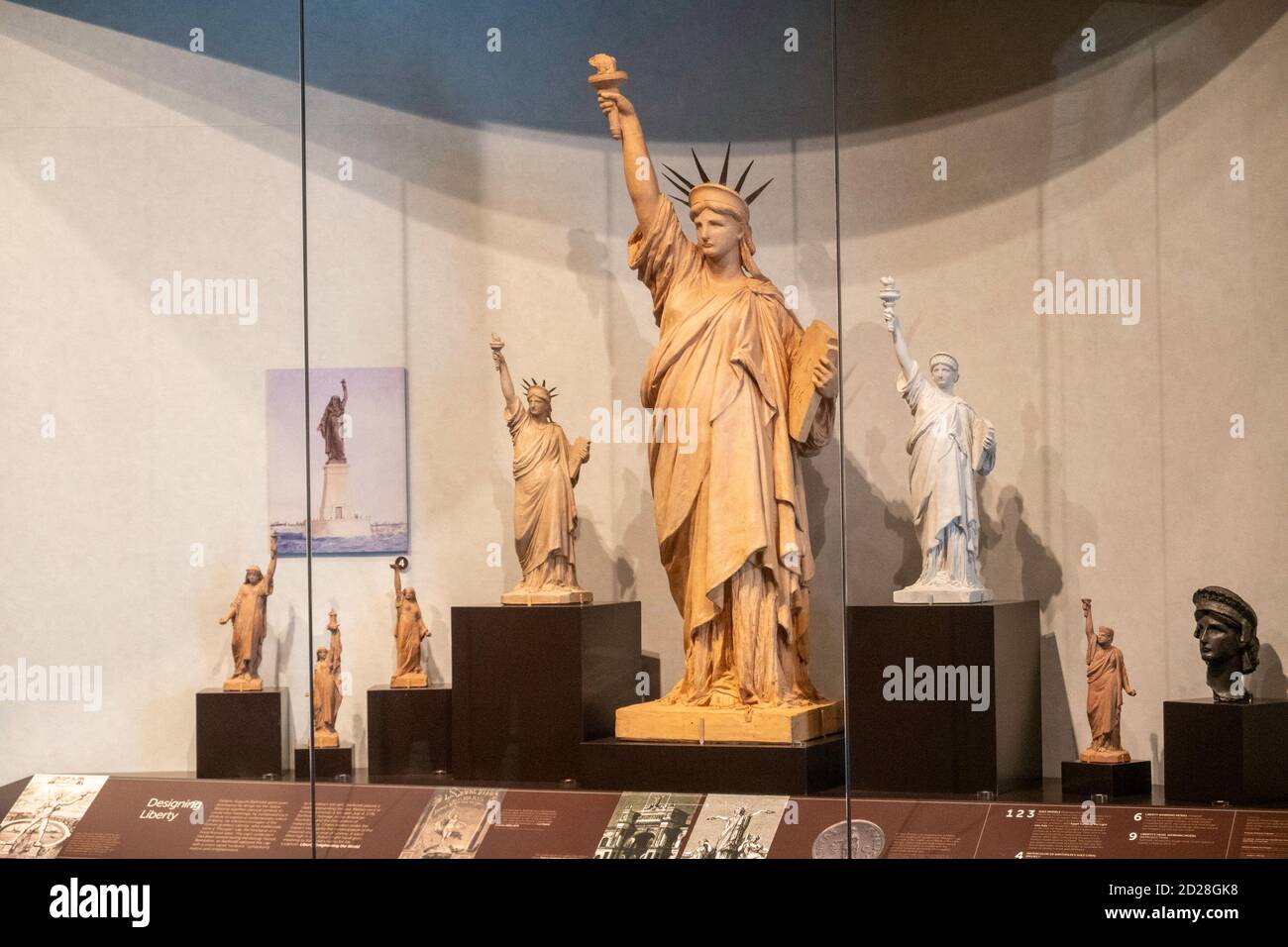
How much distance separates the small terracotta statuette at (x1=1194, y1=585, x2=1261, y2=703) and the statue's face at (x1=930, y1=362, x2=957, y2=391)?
1.09 m

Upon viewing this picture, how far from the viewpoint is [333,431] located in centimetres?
530

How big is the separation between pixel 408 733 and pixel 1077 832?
2.21m

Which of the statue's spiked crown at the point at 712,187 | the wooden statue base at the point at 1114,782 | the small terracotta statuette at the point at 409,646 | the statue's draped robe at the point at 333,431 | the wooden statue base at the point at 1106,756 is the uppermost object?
the statue's spiked crown at the point at 712,187

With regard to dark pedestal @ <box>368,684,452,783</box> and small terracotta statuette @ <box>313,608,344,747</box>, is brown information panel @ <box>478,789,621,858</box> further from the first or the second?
small terracotta statuette @ <box>313,608,344,747</box>

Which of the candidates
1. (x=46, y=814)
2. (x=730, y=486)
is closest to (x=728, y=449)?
(x=730, y=486)

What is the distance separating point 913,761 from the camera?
4801mm

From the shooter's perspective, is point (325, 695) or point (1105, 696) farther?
point (325, 695)

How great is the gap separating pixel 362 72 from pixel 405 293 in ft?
2.65

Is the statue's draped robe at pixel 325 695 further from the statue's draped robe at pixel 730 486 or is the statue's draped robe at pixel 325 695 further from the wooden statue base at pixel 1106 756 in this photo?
the wooden statue base at pixel 1106 756

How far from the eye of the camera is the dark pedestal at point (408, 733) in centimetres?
512

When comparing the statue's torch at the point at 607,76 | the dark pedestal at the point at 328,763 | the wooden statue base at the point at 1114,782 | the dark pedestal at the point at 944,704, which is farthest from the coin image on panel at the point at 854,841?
A: the statue's torch at the point at 607,76

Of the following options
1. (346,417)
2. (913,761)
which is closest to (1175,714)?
(913,761)

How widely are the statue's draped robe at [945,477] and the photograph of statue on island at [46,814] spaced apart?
295 centimetres

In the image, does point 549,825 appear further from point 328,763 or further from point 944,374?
point 944,374
